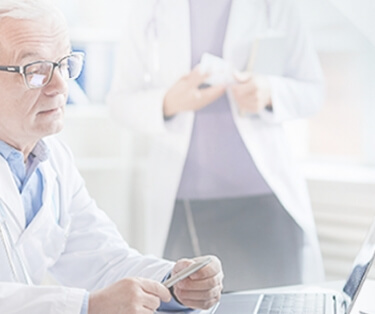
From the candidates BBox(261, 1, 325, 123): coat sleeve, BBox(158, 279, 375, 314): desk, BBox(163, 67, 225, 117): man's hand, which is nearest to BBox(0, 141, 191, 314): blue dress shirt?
BBox(158, 279, 375, 314): desk

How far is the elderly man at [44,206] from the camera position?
4.26ft

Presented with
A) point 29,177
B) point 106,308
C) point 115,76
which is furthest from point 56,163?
point 115,76

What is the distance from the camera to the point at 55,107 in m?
1.39

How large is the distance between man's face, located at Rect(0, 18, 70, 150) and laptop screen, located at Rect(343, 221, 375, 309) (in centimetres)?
61

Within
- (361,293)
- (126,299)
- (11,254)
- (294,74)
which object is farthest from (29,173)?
(294,74)

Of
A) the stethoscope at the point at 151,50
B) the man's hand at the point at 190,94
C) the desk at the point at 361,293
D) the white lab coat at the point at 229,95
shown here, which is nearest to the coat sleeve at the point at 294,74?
the white lab coat at the point at 229,95

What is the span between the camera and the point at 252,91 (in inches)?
87.4

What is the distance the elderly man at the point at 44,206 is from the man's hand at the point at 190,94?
75cm

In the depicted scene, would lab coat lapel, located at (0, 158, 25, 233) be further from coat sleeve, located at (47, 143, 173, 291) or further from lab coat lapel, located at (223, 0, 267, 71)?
lab coat lapel, located at (223, 0, 267, 71)

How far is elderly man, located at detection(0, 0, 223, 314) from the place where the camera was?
1300 millimetres

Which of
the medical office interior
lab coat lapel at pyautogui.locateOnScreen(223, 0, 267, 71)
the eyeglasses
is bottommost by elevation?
the medical office interior

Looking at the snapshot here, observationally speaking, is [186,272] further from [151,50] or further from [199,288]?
[151,50]

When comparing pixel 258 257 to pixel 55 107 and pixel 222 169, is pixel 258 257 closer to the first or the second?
pixel 222 169

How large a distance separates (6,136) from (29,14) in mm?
235
